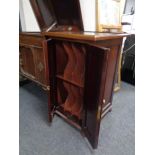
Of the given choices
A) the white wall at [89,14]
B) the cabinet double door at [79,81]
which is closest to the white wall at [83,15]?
the white wall at [89,14]

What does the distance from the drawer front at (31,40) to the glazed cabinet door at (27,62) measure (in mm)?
83

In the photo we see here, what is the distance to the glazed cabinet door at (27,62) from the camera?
1912 mm

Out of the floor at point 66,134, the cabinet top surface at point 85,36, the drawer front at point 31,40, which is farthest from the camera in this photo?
the drawer front at point 31,40

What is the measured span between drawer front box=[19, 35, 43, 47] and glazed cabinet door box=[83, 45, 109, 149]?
2.25 ft

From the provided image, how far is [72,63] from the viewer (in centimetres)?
140

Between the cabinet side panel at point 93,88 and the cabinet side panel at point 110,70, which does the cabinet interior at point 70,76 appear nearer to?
the cabinet side panel at point 93,88

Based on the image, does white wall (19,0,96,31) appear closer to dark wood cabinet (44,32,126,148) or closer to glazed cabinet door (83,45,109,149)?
dark wood cabinet (44,32,126,148)

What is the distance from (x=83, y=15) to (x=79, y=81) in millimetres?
1170

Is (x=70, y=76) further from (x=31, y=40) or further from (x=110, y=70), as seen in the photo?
(x=31, y=40)

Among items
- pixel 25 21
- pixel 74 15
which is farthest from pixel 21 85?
pixel 74 15

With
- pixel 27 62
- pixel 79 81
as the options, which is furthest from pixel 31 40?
pixel 79 81

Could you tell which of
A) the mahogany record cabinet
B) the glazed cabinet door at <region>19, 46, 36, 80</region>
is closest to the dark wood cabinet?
the mahogany record cabinet

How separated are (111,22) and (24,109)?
5.56 ft
